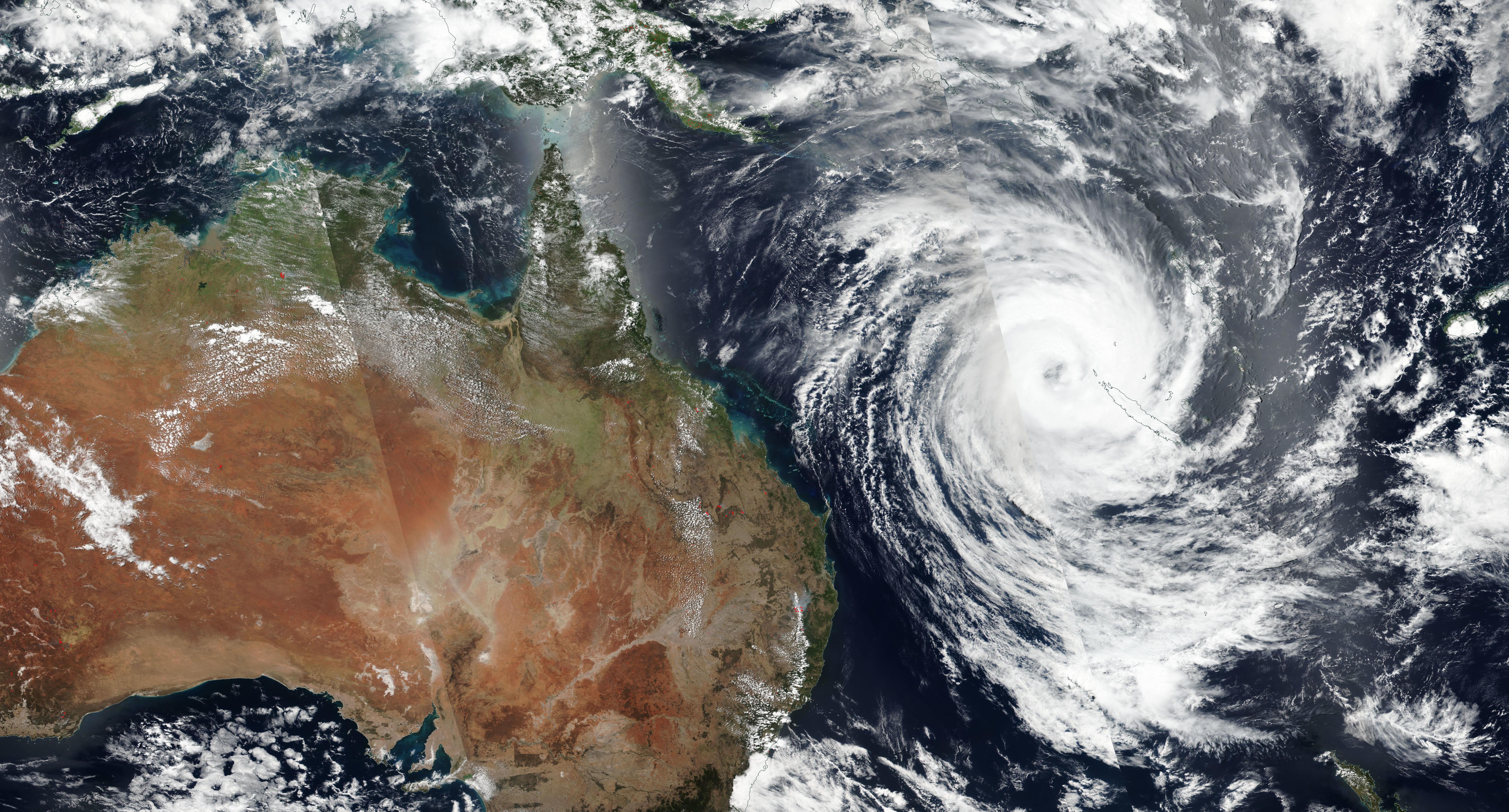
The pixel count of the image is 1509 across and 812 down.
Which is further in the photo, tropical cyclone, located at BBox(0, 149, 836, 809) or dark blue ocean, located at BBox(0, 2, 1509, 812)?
tropical cyclone, located at BBox(0, 149, 836, 809)

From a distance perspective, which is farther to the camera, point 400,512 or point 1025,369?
point 400,512

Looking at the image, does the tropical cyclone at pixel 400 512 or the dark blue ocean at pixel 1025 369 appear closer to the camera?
the dark blue ocean at pixel 1025 369

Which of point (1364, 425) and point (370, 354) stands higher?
point (370, 354)

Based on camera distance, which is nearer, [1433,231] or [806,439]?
[1433,231]

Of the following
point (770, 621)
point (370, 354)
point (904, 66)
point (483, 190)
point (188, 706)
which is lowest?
point (188, 706)

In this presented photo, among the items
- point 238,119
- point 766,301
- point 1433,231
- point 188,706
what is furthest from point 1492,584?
point 238,119

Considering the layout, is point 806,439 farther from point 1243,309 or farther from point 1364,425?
point 1364,425

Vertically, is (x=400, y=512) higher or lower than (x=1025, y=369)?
lower

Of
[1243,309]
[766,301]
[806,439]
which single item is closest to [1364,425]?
[1243,309]
